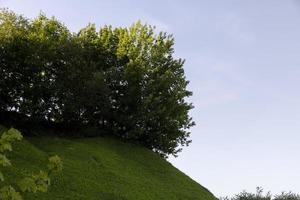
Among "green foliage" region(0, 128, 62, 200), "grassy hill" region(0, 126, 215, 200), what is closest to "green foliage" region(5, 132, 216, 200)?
"grassy hill" region(0, 126, 215, 200)

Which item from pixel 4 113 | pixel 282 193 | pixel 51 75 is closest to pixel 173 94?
pixel 51 75

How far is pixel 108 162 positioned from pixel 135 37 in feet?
53.6

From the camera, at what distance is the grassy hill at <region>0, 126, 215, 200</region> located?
1328 inches

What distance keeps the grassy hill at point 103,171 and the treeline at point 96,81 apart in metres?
3.05

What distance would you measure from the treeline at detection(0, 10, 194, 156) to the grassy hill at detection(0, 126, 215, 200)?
3.05 meters

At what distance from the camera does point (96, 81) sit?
158 feet

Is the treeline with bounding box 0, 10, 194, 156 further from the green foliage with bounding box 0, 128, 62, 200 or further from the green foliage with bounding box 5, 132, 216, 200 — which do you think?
the green foliage with bounding box 0, 128, 62, 200

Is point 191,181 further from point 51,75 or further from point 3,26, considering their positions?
point 3,26

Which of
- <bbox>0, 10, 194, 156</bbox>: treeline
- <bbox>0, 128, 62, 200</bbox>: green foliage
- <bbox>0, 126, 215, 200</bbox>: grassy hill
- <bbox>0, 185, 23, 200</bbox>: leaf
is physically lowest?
<bbox>0, 185, 23, 200</bbox>: leaf

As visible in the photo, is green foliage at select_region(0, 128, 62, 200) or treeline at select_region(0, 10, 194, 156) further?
treeline at select_region(0, 10, 194, 156)

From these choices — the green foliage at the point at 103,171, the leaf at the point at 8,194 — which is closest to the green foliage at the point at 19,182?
the leaf at the point at 8,194

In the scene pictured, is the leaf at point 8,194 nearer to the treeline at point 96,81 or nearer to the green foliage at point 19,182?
the green foliage at point 19,182

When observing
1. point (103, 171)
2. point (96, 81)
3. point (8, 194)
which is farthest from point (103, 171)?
point (8, 194)

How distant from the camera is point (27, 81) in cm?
4675
